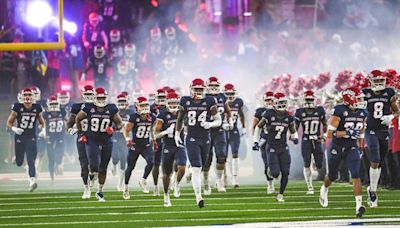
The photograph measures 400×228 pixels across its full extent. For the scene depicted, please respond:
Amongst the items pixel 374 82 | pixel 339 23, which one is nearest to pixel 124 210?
pixel 374 82

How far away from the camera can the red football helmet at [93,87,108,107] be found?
70.4 ft

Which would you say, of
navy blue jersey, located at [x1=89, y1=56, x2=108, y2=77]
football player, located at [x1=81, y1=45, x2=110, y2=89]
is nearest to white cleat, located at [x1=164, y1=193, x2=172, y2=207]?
football player, located at [x1=81, y1=45, x2=110, y2=89]

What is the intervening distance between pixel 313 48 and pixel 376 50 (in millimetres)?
2858

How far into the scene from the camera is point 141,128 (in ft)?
72.3

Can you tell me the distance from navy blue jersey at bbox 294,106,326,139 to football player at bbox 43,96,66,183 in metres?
5.64

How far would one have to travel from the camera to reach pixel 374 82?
19.8 m

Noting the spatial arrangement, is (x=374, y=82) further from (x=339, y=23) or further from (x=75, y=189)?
(x=339, y=23)

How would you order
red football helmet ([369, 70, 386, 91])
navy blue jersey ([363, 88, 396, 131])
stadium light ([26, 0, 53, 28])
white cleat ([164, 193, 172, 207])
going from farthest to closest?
1. stadium light ([26, 0, 53, 28])
2. white cleat ([164, 193, 172, 207])
3. navy blue jersey ([363, 88, 396, 131])
4. red football helmet ([369, 70, 386, 91])

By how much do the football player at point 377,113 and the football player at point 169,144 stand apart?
276 cm

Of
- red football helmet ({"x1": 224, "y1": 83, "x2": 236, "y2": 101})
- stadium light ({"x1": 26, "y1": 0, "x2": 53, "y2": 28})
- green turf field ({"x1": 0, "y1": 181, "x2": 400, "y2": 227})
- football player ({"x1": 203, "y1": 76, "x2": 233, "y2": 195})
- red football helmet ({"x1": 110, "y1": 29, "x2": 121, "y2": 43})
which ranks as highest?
stadium light ({"x1": 26, "y1": 0, "x2": 53, "y2": 28})

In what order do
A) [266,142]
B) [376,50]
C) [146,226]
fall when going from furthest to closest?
[376,50] < [266,142] < [146,226]

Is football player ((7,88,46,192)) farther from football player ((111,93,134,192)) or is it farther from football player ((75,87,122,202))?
football player ((75,87,122,202))

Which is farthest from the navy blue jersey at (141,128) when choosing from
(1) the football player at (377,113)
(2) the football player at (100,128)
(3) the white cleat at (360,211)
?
(3) the white cleat at (360,211)

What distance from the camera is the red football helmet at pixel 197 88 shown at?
19.7 meters
